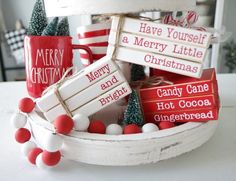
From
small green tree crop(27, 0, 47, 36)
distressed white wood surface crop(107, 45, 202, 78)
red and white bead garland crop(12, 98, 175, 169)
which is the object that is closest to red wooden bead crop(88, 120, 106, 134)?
red and white bead garland crop(12, 98, 175, 169)

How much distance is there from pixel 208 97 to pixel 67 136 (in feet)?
0.69

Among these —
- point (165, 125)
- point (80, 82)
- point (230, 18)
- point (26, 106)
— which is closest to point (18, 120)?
point (26, 106)

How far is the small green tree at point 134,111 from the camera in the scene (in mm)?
422

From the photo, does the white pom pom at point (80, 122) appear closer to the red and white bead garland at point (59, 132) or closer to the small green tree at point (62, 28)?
the red and white bead garland at point (59, 132)

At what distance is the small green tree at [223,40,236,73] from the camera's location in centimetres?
185

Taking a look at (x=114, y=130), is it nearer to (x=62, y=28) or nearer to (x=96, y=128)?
(x=96, y=128)

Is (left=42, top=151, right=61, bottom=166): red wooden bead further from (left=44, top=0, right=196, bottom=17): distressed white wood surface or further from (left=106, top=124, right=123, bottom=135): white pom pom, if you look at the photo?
(left=44, top=0, right=196, bottom=17): distressed white wood surface

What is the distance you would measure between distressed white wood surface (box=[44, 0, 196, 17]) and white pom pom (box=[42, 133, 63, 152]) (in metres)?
0.17

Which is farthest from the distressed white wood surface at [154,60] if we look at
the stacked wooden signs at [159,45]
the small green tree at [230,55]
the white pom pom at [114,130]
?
the small green tree at [230,55]

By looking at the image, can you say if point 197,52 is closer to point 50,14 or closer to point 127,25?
point 127,25

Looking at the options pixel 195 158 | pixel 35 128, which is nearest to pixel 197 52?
pixel 195 158

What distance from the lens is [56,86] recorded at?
41 cm

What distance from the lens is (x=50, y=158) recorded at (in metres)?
0.38

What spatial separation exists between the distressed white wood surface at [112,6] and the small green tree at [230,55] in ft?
5.28
